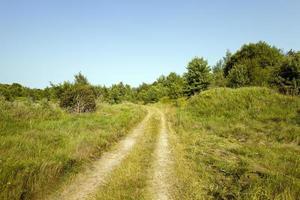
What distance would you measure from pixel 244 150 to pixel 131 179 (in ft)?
20.2

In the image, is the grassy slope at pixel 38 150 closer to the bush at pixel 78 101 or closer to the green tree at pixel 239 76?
the bush at pixel 78 101

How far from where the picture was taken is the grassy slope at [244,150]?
6496mm

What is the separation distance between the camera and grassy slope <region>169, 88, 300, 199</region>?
6496 mm

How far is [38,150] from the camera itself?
8.25 m

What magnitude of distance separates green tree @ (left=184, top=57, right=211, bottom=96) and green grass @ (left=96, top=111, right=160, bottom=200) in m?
34.0

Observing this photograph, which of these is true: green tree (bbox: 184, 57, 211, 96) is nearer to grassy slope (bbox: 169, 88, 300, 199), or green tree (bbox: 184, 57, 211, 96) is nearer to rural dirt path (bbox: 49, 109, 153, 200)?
grassy slope (bbox: 169, 88, 300, 199)

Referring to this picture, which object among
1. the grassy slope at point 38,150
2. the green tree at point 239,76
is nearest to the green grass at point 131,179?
the grassy slope at point 38,150

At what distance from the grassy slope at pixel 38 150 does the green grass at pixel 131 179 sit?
1.60 m

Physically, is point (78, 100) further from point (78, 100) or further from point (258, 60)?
point (258, 60)

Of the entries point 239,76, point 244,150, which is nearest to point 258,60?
point 239,76

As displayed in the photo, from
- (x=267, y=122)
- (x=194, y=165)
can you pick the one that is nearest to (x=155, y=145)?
(x=194, y=165)

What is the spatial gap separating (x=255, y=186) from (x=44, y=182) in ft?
19.4

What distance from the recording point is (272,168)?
8.30m

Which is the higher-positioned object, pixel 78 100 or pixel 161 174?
pixel 78 100
